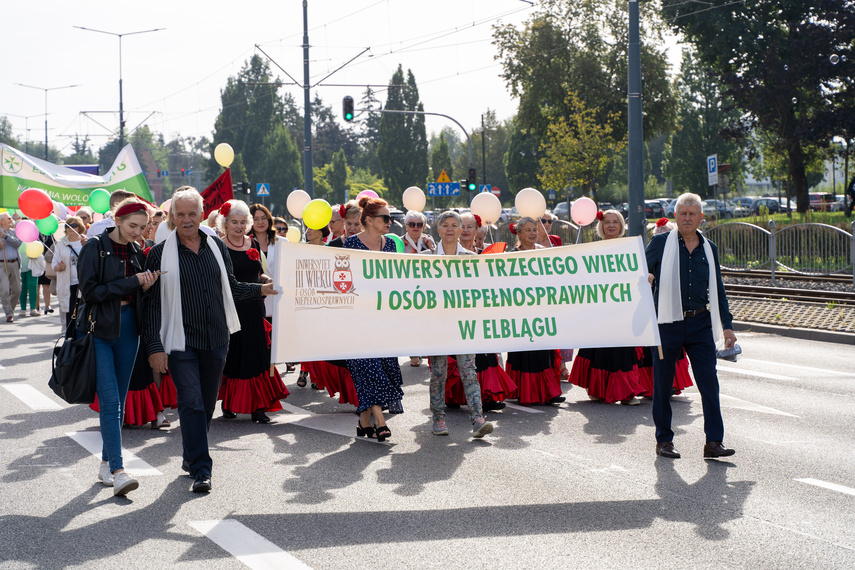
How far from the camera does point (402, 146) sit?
3297 inches

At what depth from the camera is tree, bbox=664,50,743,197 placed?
199 ft

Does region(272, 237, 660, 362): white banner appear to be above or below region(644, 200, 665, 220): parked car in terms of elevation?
below

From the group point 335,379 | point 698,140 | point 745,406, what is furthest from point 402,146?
point 745,406

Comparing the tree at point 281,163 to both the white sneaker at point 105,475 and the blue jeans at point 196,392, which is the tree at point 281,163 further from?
the blue jeans at point 196,392

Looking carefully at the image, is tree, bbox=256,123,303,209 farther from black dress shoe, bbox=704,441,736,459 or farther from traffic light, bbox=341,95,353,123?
black dress shoe, bbox=704,441,736,459

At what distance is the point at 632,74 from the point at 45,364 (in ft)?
38.5

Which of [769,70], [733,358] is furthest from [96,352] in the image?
[769,70]

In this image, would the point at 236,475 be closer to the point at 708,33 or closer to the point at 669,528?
the point at 669,528

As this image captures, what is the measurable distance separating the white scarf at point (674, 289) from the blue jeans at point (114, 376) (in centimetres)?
352

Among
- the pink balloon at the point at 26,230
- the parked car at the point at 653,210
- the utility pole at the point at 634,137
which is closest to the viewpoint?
the pink balloon at the point at 26,230

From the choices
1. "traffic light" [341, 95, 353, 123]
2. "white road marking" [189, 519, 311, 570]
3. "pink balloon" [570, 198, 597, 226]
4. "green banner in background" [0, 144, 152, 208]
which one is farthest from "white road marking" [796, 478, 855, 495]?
"traffic light" [341, 95, 353, 123]

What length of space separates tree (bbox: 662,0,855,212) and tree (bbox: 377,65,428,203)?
157 feet

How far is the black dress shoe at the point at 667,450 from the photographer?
658 cm

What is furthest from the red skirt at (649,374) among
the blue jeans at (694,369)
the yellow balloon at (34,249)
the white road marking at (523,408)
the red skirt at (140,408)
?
the yellow balloon at (34,249)
